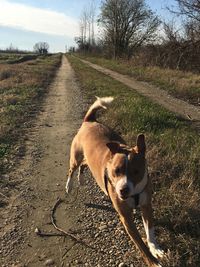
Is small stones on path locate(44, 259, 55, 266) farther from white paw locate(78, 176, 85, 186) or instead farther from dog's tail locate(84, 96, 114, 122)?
dog's tail locate(84, 96, 114, 122)

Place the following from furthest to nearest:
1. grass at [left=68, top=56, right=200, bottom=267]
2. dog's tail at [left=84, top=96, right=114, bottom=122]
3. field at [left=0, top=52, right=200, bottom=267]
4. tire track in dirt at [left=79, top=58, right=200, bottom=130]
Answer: tire track in dirt at [left=79, top=58, right=200, bottom=130], dog's tail at [left=84, top=96, right=114, bottom=122], field at [left=0, top=52, right=200, bottom=267], grass at [left=68, top=56, right=200, bottom=267]

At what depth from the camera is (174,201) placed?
464 cm

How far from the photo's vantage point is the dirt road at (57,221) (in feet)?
13.3

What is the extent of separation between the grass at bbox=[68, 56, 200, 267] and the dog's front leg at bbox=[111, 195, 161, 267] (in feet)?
0.42

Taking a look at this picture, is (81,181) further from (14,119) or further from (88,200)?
(14,119)

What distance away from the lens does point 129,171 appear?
3699 mm

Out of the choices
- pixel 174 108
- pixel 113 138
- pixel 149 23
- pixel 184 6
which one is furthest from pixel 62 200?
pixel 149 23

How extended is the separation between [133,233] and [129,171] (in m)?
0.61

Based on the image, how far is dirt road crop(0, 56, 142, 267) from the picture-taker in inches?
159

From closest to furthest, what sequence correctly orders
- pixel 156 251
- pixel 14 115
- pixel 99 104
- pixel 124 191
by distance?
1. pixel 124 191
2. pixel 156 251
3. pixel 99 104
4. pixel 14 115

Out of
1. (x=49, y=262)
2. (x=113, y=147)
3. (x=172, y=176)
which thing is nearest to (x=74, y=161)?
(x=172, y=176)

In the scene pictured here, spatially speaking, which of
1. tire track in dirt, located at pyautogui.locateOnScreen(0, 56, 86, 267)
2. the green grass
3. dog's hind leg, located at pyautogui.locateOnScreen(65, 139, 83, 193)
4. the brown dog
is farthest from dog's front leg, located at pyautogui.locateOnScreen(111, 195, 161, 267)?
the green grass

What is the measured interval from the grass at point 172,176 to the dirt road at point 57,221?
409 millimetres

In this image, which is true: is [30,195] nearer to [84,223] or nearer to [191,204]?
[84,223]
